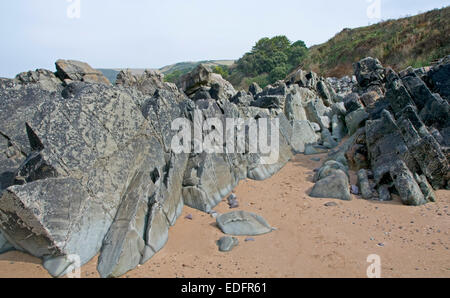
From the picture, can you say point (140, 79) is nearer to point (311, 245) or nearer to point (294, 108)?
point (294, 108)

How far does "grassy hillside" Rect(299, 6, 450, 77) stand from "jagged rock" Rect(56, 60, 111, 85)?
48.4ft

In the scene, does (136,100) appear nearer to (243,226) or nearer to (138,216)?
(138,216)

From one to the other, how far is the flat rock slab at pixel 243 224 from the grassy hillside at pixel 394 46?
14.8 meters

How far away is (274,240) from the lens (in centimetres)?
356

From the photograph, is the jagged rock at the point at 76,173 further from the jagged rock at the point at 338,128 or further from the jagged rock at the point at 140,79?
the jagged rock at the point at 140,79

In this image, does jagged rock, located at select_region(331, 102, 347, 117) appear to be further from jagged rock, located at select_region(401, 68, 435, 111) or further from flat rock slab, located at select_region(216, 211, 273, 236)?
flat rock slab, located at select_region(216, 211, 273, 236)

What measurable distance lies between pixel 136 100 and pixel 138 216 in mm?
1794

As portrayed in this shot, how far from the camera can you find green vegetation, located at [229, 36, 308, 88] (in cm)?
3372

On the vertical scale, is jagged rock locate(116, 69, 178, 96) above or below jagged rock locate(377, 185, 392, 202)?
above

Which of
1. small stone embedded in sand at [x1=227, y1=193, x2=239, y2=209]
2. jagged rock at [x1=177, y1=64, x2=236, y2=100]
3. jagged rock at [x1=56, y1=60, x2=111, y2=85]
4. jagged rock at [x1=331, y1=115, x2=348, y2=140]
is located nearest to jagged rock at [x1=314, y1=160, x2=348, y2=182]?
small stone embedded in sand at [x1=227, y1=193, x2=239, y2=209]

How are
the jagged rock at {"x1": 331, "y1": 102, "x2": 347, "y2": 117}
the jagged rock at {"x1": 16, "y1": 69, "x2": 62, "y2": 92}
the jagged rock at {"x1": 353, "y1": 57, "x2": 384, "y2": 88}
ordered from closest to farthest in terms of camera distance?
the jagged rock at {"x1": 331, "y1": 102, "x2": 347, "y2": 117}, the jagged rock at {"x1": 353, "y1": 57, "x2": 384, "y2": 88}, the jagged rock at {"x1": 16, "y1": 69, "x2": 62, "y2": 92}

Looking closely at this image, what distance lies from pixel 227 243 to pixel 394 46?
20482 mm

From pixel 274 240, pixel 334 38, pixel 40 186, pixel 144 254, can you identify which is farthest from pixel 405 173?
pixel 334 38

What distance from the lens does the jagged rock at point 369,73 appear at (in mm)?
10000
